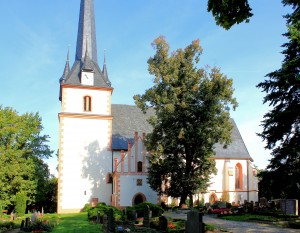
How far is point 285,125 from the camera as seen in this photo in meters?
22.0

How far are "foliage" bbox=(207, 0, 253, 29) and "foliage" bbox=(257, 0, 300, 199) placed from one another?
1641cm

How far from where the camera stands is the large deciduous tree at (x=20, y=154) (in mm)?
35156

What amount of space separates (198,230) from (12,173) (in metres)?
27.4

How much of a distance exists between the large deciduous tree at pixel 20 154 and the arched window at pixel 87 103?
7011mm

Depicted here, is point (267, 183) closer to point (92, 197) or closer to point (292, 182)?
point (292, 182)

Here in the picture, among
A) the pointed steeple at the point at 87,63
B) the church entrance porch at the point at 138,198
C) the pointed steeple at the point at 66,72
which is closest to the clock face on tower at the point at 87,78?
the pointed steeple at the point at 87,63

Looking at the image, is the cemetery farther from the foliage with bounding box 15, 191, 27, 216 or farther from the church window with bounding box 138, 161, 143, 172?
the church window with bounding box 138, 161, 143, 172

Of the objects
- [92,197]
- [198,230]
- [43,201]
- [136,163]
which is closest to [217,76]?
[136,163]

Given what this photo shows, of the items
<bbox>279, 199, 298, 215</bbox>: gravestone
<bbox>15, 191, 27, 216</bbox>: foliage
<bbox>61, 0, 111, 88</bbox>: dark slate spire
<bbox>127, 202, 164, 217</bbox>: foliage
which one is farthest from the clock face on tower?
<bbox>279, 199, 298, 215</bbox>: gravestone

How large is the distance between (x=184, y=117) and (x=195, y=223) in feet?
58.6

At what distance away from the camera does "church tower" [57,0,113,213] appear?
34.4 meters

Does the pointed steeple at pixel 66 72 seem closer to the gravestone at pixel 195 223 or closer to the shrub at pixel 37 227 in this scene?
the shrub at pixel 37 227

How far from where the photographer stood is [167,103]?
29.4m

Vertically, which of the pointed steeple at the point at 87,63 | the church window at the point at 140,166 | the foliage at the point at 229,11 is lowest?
the church window at the point at 140,166
